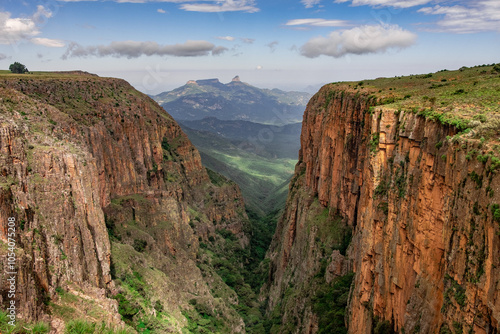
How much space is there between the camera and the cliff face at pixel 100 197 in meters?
32.1

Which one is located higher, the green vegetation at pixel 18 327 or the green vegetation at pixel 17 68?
the green vegetation at pixel 17 68

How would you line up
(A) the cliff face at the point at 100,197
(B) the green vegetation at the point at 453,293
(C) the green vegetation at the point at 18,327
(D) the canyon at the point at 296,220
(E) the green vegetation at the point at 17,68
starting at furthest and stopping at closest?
1. (E) the green vegetation at the point at 17,68
2. (A) the cliff face at the point at 100,197
3. (D) the canyon at the point at 296,220
4. (B) the green vegetation at the point at 453,293
5. (C) the green vegetation at the point at 18,327

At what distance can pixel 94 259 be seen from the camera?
4188cm

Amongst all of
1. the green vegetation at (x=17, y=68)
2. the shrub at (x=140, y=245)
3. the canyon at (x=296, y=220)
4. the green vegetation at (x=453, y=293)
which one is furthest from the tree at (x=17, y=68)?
the green vegetation at (x=453, y=293)

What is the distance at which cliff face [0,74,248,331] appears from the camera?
32094 millimetres

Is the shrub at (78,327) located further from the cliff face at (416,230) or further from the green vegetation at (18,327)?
the cliff face at (416,230)

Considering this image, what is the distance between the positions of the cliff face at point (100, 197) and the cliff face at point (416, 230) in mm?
23309

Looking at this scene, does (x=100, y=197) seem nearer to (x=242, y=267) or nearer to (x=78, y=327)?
(x=78, y=327)

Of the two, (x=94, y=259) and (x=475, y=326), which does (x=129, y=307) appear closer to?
(x=94, y=259)

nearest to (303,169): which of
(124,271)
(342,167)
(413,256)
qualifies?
(342,167)

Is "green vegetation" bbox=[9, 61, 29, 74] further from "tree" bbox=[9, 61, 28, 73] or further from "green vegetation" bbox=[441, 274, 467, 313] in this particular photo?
"green vegetation" bbox=[441, 274, 467, 313]

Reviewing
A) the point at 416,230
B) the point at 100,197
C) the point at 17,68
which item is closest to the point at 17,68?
the point at 17,68

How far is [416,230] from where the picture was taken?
2598 centimetres

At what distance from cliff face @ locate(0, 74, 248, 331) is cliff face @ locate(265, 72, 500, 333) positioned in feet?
76.5
